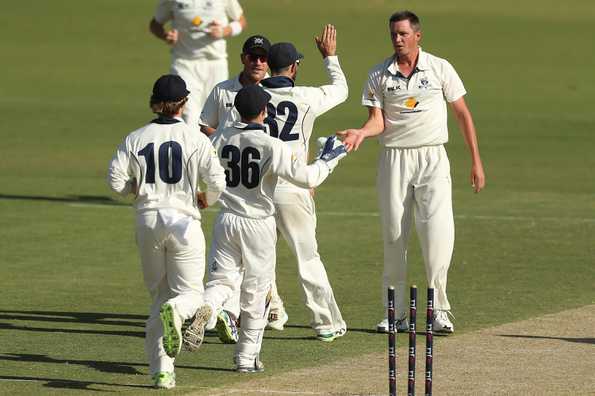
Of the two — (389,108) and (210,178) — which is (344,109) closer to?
(389,108)

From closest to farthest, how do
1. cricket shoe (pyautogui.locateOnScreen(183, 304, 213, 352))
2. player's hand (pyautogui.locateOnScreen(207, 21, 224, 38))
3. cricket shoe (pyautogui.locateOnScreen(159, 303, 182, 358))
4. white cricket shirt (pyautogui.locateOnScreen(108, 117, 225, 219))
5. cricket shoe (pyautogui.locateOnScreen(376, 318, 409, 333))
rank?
cricket shoe (pyautogui.locateOnScreen(159, 303, 182, 358)), cricket shoe (pyautogui.locateOnScreen(183, 304, 213, 352)), white cricket shirt (pyautogui.locateOnScreen(108, 117, 225, 219)), cricket shoe (pyautogui.locateOnScreen(376, 318, 409, 333)), player's hand (pyautogui.locateOnScreen(207, 21, 224, 38))

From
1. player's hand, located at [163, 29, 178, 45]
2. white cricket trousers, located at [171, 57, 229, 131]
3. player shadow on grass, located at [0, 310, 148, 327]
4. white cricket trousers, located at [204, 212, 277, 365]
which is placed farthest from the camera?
white cricket trousers, located at [171, 57, 229, 131]

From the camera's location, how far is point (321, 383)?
9.92 metres

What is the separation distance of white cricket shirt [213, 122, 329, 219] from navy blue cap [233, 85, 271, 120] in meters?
0.09

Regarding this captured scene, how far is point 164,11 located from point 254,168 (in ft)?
30.9

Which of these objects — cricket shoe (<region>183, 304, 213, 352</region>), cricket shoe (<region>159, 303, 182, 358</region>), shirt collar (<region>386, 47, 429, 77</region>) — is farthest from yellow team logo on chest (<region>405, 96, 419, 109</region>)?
cricket shoe (<region>159, 303, 182, 358</region>)

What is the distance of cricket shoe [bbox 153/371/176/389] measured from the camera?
9734 mm

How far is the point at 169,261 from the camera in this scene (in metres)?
9.94

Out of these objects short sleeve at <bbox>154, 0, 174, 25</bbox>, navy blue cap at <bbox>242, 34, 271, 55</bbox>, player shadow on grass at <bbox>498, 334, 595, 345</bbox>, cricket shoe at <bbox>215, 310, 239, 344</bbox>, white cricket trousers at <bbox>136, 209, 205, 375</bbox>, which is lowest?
player shadow on grass at <bbox>498, 334, 595, 345</bbox>

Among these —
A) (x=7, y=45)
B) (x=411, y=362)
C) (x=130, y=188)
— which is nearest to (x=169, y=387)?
(x=130, y=188)

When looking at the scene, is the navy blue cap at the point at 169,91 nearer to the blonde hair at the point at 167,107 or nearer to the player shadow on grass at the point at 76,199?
the blonde hair at the point at 167,107

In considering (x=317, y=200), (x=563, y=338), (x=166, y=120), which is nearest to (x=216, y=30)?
(x=317, y=200)

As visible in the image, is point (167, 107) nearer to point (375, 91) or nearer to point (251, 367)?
point (251, 367)

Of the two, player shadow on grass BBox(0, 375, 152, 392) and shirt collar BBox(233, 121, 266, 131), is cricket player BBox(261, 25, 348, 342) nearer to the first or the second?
shirt collar BBox(233, 121, 266, 131)
